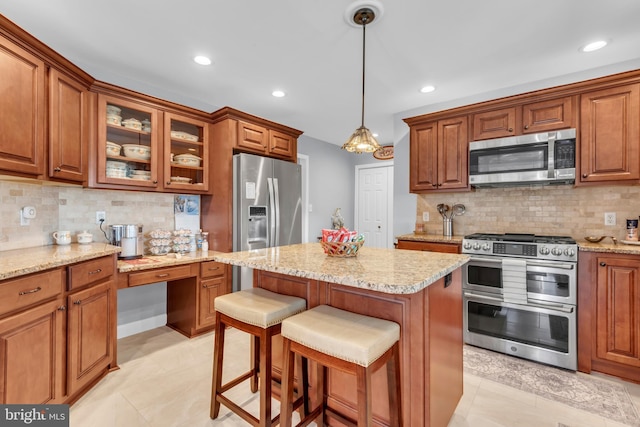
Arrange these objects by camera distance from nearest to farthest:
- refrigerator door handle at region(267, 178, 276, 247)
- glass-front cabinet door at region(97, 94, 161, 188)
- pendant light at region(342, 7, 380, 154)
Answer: pendant light at region(342, 7, 380, 154), glass-front cabinet door at region(97, 94, 161, 188), refrigerator door handle at region(267, 178, 276, 247)

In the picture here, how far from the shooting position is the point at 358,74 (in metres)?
2.88

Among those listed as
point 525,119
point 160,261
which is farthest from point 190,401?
point 525,119

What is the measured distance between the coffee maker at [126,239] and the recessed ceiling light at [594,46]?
406 cm

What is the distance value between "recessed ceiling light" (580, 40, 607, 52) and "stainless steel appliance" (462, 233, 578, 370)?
154cm

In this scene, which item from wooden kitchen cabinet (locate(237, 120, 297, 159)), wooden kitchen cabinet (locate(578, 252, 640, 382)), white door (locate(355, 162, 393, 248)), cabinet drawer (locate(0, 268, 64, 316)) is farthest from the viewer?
white door (locate(355, 162, 393, 248))

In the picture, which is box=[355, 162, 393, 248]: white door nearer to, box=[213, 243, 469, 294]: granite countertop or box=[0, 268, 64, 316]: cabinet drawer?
box=[213, 243, 469, 294]: granite countertop

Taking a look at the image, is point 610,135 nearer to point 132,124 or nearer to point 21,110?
point 132,124

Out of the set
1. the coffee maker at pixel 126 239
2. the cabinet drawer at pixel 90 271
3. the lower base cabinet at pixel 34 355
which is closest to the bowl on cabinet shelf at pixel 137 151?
the coffee maker at pixel 126 239

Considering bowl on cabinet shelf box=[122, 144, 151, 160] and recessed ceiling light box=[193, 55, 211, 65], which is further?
bowl on cabinet shelf box=[122, 144, 151, 160]

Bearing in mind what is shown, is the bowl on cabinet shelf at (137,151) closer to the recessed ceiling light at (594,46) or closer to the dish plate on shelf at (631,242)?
the recessed ceiling light at (594,46)

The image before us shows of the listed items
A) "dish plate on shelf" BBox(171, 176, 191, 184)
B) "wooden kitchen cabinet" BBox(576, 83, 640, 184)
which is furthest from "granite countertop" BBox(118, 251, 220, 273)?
"wooden kitchen cabinet" BBox(576, 83, 640, 184)

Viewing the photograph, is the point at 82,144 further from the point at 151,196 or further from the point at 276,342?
the point at 276,342

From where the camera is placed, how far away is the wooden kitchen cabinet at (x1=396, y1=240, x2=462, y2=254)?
2865 millimetres

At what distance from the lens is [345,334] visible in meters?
1.23
